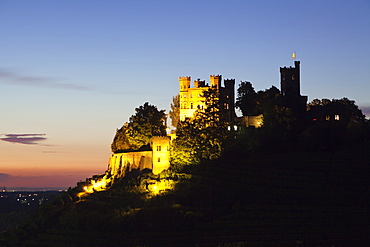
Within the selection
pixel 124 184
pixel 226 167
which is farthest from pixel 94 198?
pixel 226 167

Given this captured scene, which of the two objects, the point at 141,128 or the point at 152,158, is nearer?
the point at 152,158

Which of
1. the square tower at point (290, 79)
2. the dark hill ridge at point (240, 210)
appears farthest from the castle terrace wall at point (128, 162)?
the square tower at point (290, 79)

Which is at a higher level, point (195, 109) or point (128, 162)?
point (195, 109)

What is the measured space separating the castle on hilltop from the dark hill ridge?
3602 millimetres

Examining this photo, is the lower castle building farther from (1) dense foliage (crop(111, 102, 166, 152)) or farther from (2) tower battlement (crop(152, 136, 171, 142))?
(1) dense foliage (crop(111, 102, 166, 152))

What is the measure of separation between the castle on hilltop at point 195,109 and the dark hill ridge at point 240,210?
142 inches

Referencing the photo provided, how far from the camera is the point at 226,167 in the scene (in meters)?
64.1

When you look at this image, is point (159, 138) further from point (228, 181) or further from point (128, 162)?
point (228, 181)

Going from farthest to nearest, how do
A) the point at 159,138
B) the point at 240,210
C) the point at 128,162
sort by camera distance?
the point at 128,162
the point at 159,138
the point at 240,210

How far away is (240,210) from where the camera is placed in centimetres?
5422

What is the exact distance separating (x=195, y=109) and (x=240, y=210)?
23826 millimetres

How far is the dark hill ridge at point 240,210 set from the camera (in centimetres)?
4966

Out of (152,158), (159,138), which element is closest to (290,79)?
(159,138)

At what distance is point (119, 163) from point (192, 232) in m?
22.8
